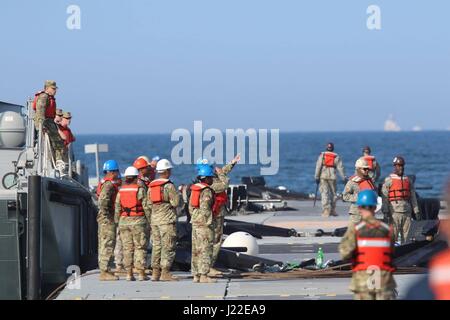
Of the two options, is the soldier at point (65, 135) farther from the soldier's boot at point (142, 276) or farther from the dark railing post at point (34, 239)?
the soldier's boot at point (142, 276)

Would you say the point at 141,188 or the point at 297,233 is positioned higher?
the point at 141,188

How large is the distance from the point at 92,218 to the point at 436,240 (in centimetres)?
625

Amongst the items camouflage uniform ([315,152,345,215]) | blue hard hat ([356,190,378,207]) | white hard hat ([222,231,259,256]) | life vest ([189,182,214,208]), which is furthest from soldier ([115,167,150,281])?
camouflage uniform ([315,152,345,215])

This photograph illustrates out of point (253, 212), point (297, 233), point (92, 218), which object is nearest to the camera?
point (92, 218)

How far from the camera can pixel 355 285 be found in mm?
13922

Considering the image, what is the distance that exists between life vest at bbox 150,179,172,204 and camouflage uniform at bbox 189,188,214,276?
522 millimetres

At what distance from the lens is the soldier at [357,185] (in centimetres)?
2091

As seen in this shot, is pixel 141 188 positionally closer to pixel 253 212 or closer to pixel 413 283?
pixel 413 283

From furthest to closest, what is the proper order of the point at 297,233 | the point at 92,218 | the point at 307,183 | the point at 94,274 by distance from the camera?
the point at 307,183 → the point at 297,233 → the point at 92,218 → the point at 94,274

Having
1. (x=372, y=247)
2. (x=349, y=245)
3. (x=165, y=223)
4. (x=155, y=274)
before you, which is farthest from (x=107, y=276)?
(x=372, y=247)

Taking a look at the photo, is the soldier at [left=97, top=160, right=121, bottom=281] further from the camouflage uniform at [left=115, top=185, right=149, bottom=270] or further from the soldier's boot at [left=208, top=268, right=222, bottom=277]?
the soldier's boot at [left=208, top=268, right=222, bottom=277]

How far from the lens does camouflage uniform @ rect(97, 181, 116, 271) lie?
1961 centimetres
